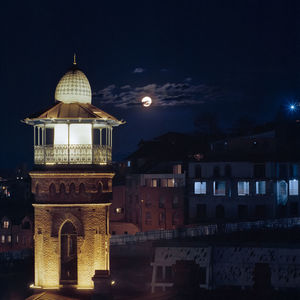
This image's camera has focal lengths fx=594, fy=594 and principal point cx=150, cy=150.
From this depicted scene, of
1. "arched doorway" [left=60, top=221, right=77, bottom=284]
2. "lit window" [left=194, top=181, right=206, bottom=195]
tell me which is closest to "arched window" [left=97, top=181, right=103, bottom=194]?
"arched doorway" [left=60, top=221, right=77, bottom=284]

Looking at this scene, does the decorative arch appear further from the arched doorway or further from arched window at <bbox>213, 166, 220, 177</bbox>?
arched window at <bbox>213, 166, 220, 177</bbox>

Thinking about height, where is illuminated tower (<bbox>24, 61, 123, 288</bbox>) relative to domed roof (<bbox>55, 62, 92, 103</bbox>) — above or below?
below

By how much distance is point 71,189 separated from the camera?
72.4ft

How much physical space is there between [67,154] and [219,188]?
2032 inches

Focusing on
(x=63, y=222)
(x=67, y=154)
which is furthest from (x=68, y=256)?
(x=67, y=154)

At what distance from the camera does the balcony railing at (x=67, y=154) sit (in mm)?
21844

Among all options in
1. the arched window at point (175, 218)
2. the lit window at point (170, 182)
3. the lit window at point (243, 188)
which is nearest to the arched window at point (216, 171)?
the lit window at point (243, 188)

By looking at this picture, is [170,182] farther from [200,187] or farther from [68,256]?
[68,256]

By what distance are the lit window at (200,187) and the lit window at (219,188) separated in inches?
62.4

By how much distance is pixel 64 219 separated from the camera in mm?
22078

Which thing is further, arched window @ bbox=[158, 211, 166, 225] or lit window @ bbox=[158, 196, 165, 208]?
lit window @ bbox=[158, 196, 165, 208]

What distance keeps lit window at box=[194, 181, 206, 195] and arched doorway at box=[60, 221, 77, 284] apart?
48.9m

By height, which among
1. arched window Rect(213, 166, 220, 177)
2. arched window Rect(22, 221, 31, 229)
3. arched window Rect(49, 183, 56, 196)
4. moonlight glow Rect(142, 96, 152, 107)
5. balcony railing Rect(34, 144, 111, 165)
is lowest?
arched window Rect(22, 221, 31, 229)

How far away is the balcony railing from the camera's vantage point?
21844 millimetres
